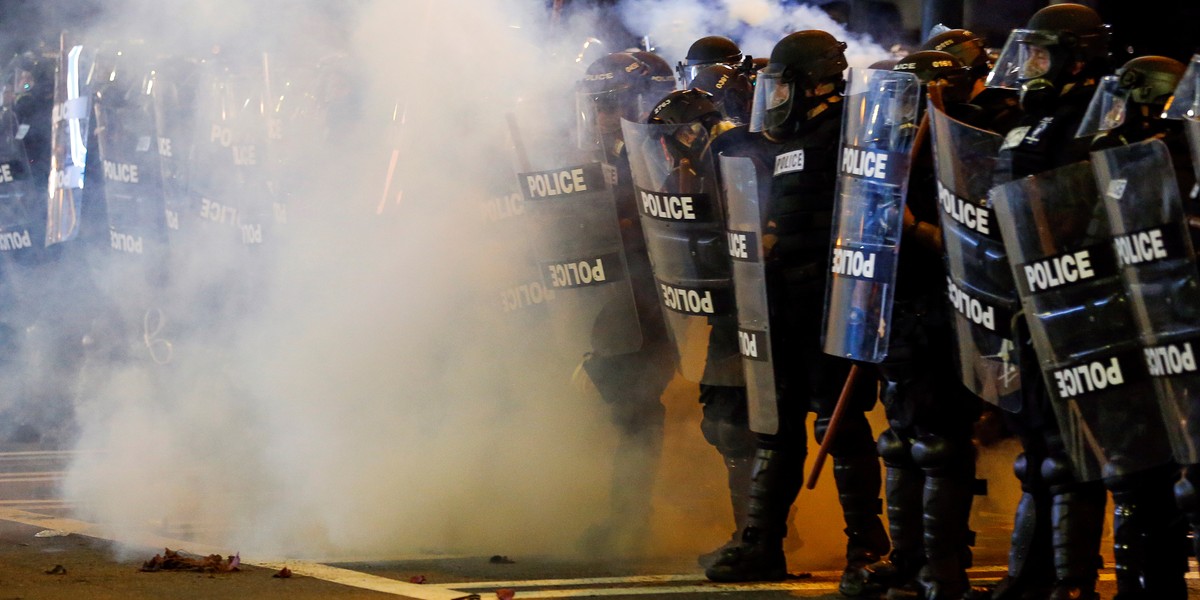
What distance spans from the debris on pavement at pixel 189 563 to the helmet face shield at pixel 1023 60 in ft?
10.5

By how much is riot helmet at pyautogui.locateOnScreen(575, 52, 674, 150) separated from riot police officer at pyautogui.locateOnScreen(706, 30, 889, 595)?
1.16 metres

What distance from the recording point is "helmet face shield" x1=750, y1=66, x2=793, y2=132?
6160mm

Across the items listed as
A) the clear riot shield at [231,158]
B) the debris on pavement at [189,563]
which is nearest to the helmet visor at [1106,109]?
the debris on pavement at [189,563]

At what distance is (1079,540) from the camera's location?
5.23m

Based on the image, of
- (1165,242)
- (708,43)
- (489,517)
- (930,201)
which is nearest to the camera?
(1165,242)

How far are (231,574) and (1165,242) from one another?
3448 mm

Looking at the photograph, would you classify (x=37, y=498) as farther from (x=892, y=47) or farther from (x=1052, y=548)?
(x=892, y=47)

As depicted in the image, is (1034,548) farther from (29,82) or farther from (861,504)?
(29,82)

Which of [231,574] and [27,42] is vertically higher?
[27,42]

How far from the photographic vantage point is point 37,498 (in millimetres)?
8727

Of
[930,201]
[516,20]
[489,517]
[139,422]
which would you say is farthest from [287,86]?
[930,201]

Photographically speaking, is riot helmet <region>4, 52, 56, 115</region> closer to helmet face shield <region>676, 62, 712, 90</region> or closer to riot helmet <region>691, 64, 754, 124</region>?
helmet face shield <region>676, 62, 712, 90</region>

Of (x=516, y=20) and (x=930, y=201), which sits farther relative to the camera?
(x=516, y=20)

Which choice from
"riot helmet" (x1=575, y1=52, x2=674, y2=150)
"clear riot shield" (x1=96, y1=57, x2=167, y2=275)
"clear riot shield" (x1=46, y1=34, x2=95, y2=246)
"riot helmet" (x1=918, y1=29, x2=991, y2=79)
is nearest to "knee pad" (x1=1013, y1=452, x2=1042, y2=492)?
"riot helmet" (x1=918, y1=29, x2=991, y2=79)
